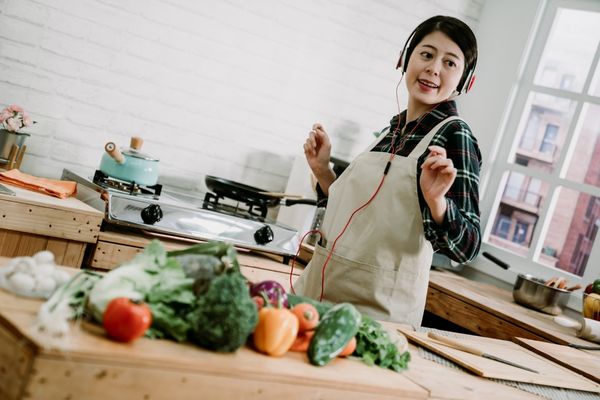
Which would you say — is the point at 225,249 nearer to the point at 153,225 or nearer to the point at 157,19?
the point at 153,225

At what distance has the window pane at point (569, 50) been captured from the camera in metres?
4.12

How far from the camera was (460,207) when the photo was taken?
1.95m

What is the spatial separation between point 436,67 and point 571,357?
1126 mm

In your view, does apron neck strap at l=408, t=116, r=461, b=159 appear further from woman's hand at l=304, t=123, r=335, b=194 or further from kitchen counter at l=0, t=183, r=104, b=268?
kitchen counter at l=0, t=183, r=104, b=268

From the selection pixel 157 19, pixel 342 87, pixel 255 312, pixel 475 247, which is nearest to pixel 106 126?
pixel 157 19

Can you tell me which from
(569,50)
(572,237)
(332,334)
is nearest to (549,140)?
(569,50)

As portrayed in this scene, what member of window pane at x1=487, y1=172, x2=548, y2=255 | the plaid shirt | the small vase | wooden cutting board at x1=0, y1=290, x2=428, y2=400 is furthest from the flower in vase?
window pane at x1=487, y1=172, x2=548, y2=255

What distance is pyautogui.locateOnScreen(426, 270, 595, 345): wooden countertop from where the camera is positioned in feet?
9.58

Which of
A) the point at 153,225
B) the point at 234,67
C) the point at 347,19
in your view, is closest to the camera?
the point at 153,225

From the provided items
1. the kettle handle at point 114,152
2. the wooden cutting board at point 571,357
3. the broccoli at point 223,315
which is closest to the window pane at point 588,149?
the wooden cutting board at point 571,357

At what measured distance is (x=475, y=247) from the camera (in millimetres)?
1917

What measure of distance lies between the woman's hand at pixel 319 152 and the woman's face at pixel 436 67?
1.08 feet

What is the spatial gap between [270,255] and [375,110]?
52.4 inches

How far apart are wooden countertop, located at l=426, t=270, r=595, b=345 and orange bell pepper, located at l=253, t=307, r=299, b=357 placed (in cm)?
183
